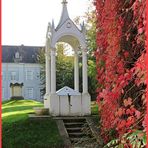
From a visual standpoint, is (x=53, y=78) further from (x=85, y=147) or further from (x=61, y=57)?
(x=61, y=57)

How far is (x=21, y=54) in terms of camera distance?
172 ft

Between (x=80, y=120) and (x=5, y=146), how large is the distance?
2.89 meters

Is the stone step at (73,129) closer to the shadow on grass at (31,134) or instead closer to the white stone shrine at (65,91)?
the shadow on grass at (31,134)

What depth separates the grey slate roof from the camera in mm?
51969

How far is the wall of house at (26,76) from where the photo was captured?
169 feet

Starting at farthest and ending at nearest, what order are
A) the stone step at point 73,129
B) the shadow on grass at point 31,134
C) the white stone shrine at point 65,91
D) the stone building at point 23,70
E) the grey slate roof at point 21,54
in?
1. the grey slate roof at point 21,54
2. the stone building at point 23,70
3. the white stone shrine at point 65,91
4. the stone step at point 73,129
5. the shadow on grass at point 31,134

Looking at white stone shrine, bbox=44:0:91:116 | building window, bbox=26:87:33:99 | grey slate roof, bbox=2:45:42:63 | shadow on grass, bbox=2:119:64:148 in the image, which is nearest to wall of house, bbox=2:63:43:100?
building window, bbox=26:87:33:99

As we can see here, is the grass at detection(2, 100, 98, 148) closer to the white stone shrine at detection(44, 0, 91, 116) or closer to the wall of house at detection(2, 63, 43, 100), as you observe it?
the white stone shrine at detection(44, 0, 91, 116)

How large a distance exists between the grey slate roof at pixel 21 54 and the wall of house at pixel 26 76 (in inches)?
21.5

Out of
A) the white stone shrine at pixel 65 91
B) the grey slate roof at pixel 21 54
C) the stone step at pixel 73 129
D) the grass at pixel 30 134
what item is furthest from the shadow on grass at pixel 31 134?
the grey slate roof at pixel 21 54

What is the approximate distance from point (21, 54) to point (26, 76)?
9.37ft

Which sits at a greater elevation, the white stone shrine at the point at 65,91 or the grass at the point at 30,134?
the white stone shrine at the point at 65,91

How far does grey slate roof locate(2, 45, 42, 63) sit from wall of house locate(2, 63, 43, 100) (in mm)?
546

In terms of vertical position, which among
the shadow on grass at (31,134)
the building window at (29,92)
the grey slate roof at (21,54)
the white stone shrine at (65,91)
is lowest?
the building window at (29,92)
